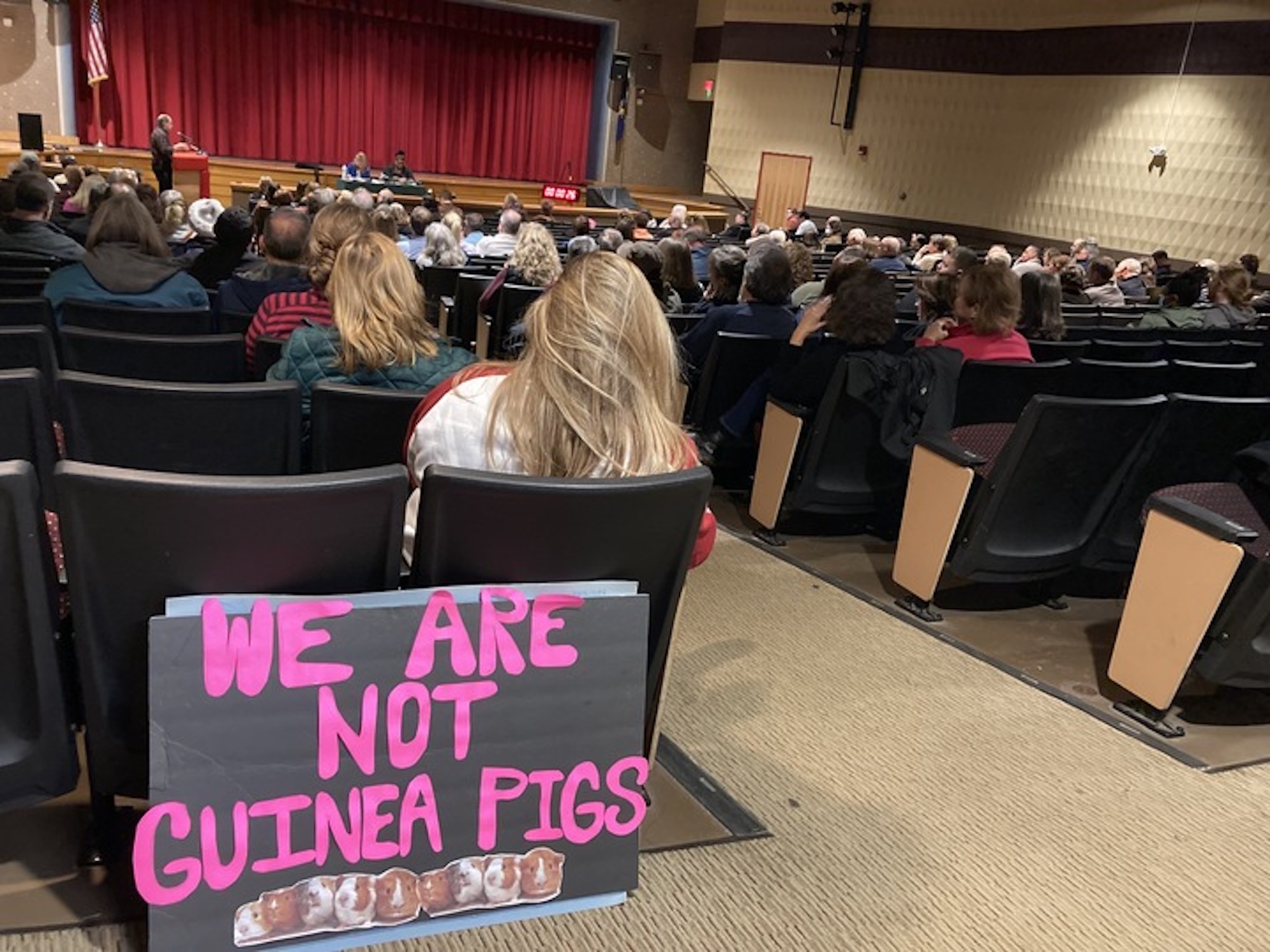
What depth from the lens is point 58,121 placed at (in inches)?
531

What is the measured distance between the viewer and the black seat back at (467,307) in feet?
19.4

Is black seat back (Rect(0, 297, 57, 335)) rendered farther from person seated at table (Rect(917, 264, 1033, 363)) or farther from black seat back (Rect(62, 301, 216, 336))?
person seated at table (Rect(917, 264, 1033, 363))

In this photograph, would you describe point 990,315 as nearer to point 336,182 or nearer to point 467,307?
point 467,307

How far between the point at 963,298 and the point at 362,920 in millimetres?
2984

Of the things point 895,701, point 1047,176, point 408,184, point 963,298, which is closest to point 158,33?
point 408,184

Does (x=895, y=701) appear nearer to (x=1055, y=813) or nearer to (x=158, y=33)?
(x=1055, y=813)

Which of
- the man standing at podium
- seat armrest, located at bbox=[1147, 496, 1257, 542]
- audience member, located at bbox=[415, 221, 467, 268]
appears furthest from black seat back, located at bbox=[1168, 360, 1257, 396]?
the man standing at podium

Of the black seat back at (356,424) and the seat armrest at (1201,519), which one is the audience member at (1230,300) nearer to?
the seat armrest at (1201,519)

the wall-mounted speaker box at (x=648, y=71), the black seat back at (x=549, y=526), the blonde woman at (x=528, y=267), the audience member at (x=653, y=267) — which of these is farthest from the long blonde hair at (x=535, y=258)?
the wall-mounted speaker box at (x=648, y=71)

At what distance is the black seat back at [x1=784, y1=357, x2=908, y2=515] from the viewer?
3.49 metres

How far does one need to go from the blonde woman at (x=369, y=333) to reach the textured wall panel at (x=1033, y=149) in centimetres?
1076

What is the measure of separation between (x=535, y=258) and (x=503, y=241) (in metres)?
2.40

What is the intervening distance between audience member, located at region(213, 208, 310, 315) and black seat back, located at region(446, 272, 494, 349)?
201 centimetres

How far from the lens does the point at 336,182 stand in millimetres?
13812
